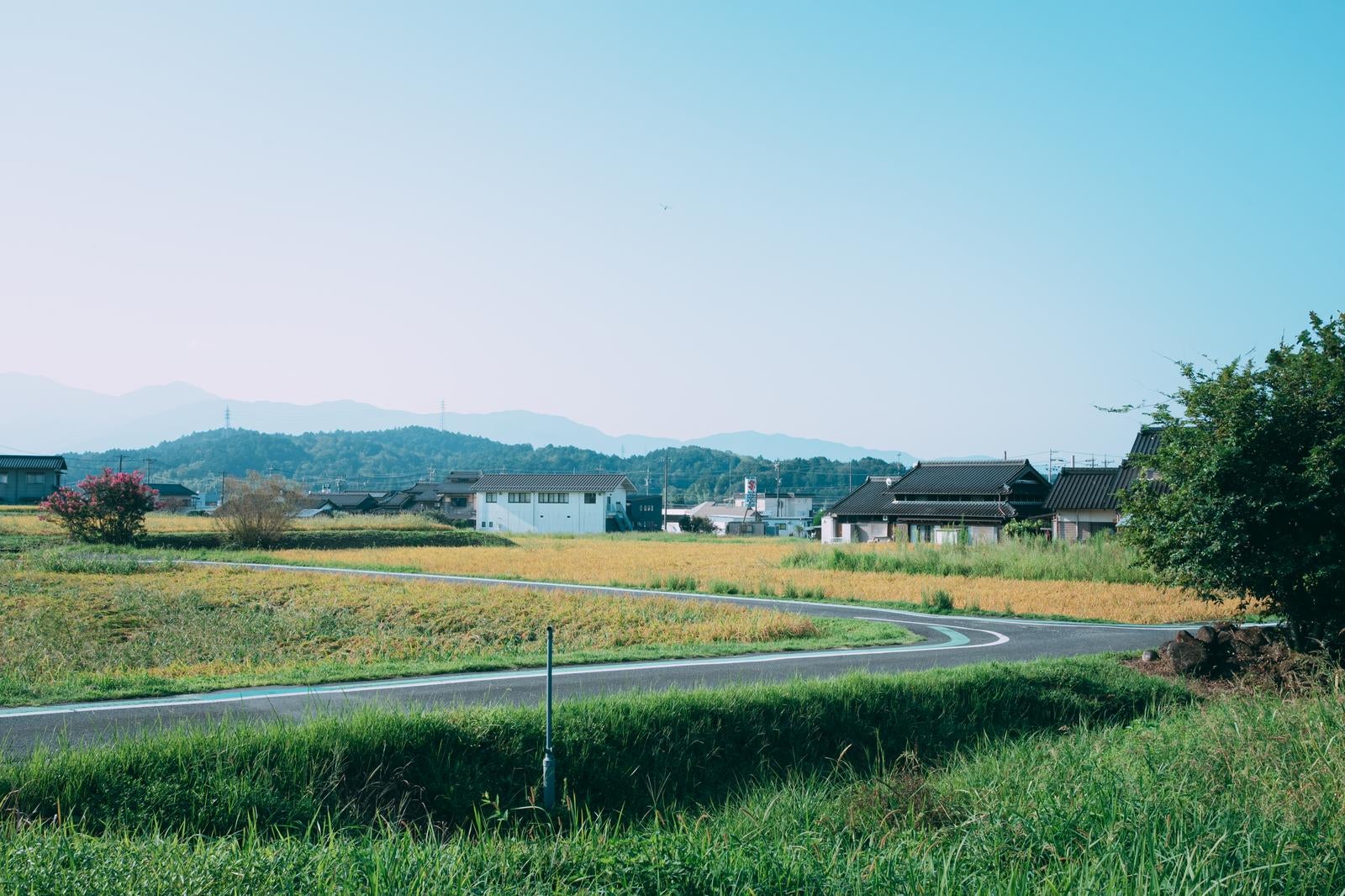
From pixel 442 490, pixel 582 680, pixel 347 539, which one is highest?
pixel 442 490

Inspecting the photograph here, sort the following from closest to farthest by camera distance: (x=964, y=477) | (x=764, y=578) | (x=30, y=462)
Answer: (x=764, y=578) → (x=964, y=477) → (x=30, y=462)

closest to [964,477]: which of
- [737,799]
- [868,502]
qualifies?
[868,502]

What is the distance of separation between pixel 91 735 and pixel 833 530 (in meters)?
55.2

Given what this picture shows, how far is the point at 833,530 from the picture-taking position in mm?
61219

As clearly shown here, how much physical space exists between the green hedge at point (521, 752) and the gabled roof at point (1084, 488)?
106 feet

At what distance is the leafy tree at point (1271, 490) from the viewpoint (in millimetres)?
12305

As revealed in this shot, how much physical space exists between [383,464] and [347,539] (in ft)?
454

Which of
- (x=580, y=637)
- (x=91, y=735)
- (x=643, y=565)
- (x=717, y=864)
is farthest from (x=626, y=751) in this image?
(x=643, y=565)

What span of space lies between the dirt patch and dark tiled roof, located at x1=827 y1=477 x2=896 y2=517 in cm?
4175

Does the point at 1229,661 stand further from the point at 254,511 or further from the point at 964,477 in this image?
the point at 964,477

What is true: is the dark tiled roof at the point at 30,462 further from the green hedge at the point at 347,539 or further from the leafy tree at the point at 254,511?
the leafy tree at the point at 254,511

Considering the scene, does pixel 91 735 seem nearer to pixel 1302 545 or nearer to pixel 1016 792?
pixel 1016 792

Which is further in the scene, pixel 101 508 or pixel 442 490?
pixel 442 490

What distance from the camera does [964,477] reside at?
2077 inches
